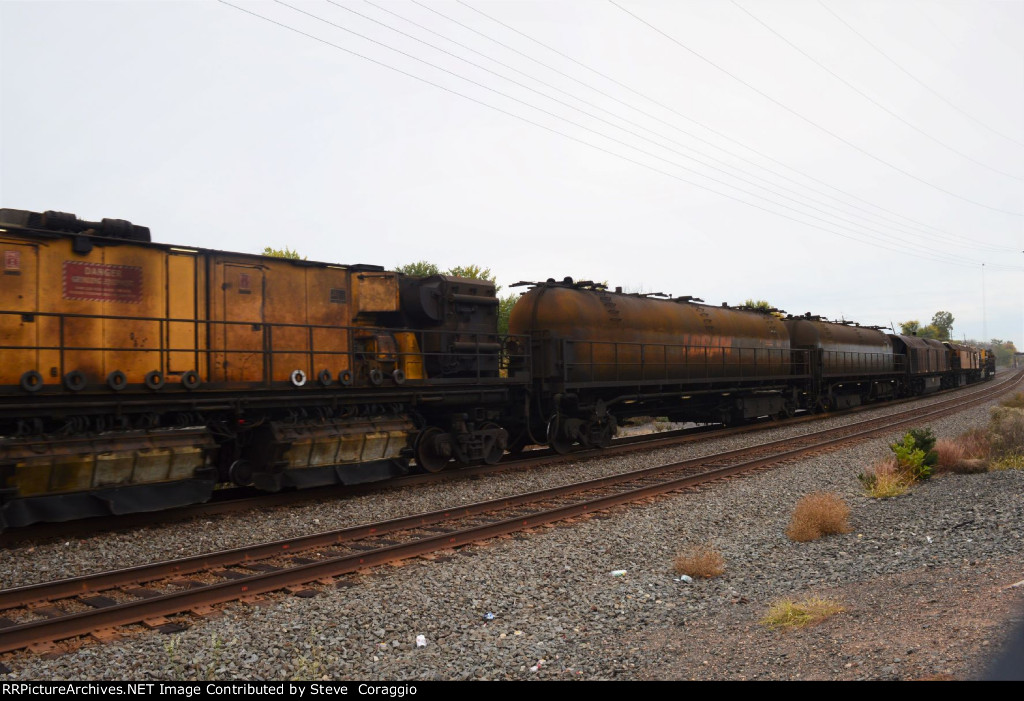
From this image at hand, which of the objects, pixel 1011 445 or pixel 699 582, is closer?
pixel 699 582

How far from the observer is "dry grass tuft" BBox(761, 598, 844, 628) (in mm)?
A: 5453

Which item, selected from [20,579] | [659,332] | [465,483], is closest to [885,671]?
[20,579]

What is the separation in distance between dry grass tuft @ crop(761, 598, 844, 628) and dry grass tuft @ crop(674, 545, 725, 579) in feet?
5.20

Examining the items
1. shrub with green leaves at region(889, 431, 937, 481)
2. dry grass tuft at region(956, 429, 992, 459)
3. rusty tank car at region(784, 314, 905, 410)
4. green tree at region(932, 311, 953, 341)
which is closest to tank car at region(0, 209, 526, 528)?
shrub with green leaves at region(889, 431, 937, 481)

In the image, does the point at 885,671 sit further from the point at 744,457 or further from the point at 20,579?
the point at 744,457

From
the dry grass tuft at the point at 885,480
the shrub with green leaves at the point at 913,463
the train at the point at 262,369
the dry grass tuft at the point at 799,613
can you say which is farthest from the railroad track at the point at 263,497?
the dry grass tuft at the point at 799,613

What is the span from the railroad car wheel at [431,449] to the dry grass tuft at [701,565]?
6497 mm

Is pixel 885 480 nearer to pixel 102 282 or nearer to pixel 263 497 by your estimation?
pixel 263 497

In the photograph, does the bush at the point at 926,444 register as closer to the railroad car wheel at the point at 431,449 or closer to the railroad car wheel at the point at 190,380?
the railroad car wheel at the point at 431,449

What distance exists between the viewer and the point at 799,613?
5.56 metres

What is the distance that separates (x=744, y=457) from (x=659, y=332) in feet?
14.2

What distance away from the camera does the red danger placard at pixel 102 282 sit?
948cm

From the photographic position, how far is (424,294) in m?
13.6
